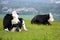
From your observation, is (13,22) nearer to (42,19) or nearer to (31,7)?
(31,7)

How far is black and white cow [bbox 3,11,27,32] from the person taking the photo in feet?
9.15

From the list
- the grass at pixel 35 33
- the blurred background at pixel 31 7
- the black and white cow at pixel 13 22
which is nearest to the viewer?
the grass at pixel 35 33

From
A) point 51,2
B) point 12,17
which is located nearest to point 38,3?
point 51,2

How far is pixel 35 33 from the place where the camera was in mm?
2680

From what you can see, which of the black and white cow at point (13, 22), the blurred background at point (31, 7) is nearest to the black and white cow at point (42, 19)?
the blurred background at point (31, 7)

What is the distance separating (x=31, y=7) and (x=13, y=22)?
0.37m

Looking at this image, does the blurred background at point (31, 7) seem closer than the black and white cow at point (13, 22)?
No

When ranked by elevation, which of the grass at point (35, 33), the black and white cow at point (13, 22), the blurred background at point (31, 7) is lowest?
the grass at point (35, 33)

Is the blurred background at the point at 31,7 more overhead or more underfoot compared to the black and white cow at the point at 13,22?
more overhead

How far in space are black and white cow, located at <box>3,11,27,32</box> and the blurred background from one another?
97mm

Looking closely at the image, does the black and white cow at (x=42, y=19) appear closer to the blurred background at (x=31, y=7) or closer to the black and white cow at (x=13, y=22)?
the blurred background at (x=31, y=7)

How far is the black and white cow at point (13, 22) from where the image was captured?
9.15 ft

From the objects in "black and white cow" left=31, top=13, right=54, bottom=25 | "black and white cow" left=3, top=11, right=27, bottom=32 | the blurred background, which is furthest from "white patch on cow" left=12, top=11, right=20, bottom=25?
"black and white cow" left=31, top=13, right=54, bottom=25

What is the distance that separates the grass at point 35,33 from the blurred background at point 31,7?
0.49ft
